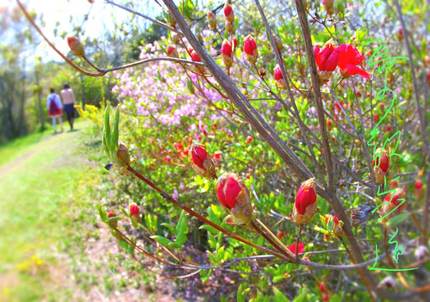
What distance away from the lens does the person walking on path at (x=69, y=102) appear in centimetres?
182

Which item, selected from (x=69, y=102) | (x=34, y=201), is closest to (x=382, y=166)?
(x=34, y=201)

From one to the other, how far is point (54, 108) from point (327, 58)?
156cm

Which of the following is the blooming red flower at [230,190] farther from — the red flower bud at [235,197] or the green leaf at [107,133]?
the green leaf at [107,133]

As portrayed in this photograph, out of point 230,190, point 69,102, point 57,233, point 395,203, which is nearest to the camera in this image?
point 230,190

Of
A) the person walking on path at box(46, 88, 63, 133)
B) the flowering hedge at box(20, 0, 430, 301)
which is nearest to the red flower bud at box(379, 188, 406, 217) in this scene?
the flowering hedge at box(20, 0, 430, 301)

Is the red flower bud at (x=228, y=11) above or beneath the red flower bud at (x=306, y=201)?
above

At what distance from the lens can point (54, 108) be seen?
194 centimetres

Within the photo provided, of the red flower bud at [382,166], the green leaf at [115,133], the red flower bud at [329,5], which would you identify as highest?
the red flower bud at [329,5]

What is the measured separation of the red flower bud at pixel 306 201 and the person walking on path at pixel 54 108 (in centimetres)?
139

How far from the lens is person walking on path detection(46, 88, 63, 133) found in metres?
1.88

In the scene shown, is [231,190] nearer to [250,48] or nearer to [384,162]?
[384,162]

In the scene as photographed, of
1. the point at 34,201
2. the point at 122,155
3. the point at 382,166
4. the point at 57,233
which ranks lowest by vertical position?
the point at 57,233

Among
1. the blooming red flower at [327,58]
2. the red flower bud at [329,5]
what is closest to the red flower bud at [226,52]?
the red flower bud at [329,5]

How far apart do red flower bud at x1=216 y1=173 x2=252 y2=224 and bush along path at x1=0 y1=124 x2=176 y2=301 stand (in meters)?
0.43
